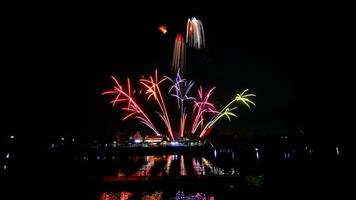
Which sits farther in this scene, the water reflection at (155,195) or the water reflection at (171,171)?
the water reflection at (171,171)

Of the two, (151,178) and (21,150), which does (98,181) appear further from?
(21,150)

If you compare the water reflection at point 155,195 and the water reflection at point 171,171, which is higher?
the water reflection at point 171,171

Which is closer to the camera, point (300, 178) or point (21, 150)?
point (300, 178)

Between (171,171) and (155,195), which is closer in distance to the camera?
(155,195)

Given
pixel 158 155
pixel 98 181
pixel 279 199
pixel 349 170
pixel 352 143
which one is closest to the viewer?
pixel 279 199

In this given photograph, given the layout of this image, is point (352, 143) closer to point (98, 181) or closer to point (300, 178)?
point (300, 178)

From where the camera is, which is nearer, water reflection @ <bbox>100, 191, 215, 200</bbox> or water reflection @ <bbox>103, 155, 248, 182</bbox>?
water reflection @ <bbox>100, 191, 215, 200</bbox>

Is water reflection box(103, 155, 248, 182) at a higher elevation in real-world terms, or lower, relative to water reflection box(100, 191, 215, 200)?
higher

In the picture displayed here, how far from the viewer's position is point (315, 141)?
58.1 m

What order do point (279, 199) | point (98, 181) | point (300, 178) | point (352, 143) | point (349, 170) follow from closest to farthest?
point (279, 199) → point (98, 181) → point (300, 178) → point (349, 170) → point (352, 143)

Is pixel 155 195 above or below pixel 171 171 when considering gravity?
below

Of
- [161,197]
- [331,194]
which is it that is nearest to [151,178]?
[161,197]

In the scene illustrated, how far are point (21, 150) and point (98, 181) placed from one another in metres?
30.5

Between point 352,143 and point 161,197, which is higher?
point 352,143
